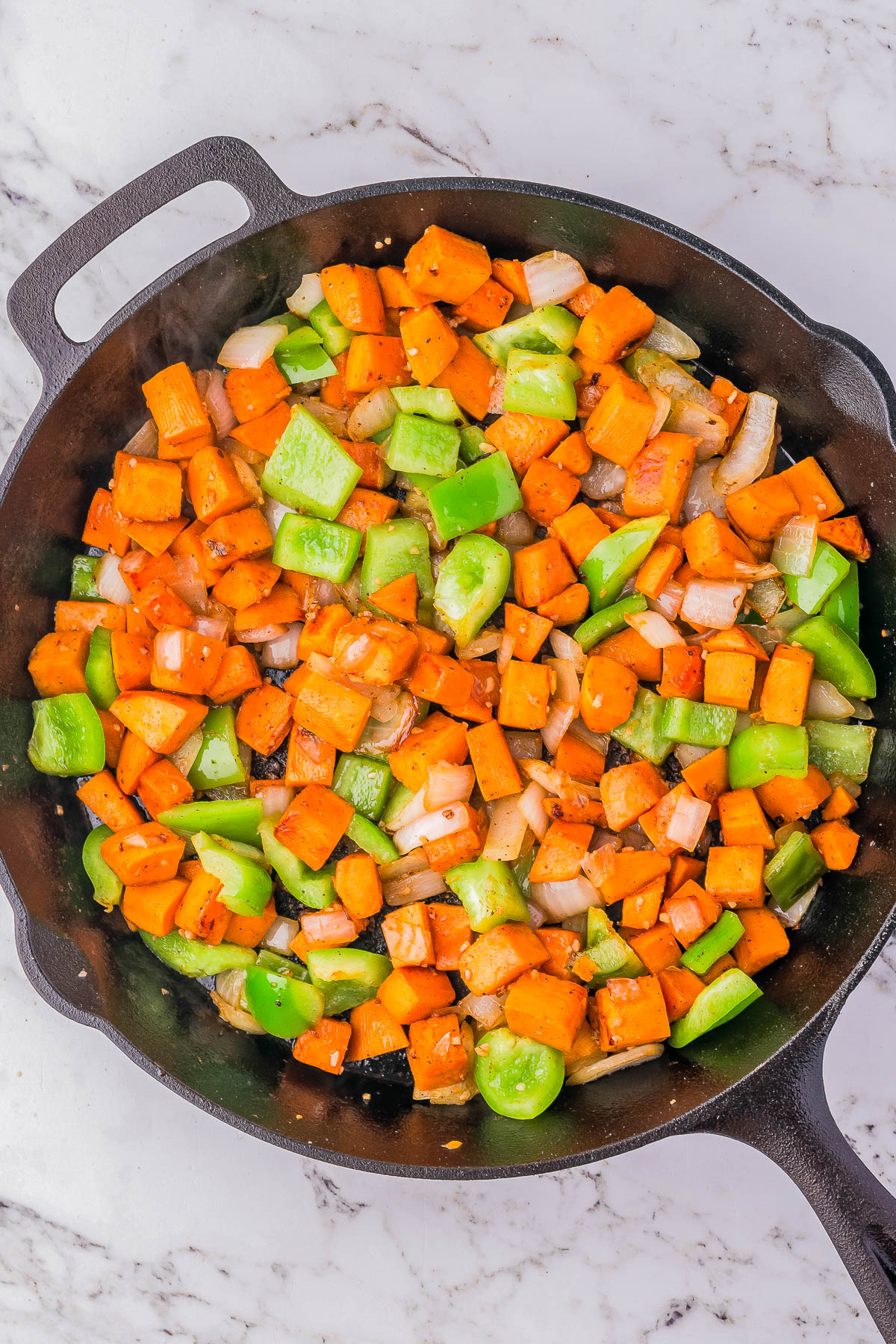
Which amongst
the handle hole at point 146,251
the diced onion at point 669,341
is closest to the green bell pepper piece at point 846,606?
the diced onion at point 669,341

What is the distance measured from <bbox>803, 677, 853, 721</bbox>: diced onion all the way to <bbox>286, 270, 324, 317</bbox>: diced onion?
61.5 inches

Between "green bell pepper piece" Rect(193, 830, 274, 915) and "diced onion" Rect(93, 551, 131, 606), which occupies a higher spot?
"diced onion" Rect(93, 551, 131, 606)

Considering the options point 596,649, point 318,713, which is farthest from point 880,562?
point 318,713

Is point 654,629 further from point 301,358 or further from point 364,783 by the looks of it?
point 301,358

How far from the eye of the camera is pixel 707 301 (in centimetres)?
239

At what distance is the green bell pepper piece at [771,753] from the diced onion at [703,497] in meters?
0.56

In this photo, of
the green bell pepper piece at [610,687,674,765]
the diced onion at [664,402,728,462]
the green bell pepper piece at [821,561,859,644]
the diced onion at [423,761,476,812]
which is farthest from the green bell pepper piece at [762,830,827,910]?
the diced onion at [664,402,728,462]

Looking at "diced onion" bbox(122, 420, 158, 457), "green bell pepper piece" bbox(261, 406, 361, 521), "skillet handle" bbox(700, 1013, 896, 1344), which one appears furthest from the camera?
"diced onion" bbox(122, 420, 158, 457)

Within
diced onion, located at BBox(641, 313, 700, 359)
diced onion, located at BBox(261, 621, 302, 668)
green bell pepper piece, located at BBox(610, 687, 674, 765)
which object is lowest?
diced onion, located at BBox(261, 621, 302, 668)

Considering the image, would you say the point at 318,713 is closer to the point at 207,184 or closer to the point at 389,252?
the point at 389,252

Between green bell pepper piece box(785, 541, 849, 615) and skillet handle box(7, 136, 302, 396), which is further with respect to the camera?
green bell pepper piece box(785, 541, 849, 615)

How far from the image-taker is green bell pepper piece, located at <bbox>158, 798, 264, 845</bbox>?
2332mm

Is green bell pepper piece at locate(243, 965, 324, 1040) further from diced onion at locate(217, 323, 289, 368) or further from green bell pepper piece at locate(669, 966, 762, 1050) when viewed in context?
diced onion at locate(217, 323, 289, 368)

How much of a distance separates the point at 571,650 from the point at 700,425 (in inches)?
25.8
